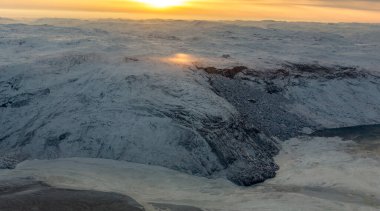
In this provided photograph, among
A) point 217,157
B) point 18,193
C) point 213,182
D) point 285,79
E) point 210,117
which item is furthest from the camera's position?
point 285,79

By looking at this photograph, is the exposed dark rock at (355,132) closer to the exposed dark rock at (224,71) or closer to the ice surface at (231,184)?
the ice surface at (231,184)

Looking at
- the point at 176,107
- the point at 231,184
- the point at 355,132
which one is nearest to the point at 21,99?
the point at 176,107

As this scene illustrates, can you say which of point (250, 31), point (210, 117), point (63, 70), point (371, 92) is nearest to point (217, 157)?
point (210, 117)

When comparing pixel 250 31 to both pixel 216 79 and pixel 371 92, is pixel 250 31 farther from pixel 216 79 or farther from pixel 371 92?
pixel 216 79

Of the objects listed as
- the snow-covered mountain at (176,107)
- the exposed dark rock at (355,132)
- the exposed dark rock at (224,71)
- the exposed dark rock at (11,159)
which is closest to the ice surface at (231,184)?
the exposed dark rock at (11,159)

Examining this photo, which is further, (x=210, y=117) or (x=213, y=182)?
(x=210, y=117)

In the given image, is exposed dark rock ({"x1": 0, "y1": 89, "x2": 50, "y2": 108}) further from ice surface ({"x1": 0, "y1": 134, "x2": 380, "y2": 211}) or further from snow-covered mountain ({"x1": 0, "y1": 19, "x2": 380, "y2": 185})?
ice surface ({"x1": 0, "y1": 134, "x2": 380, "y2": 211})

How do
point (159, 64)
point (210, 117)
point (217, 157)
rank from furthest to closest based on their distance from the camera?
point (159, 64)
point (210, 117)
point (217, 157)

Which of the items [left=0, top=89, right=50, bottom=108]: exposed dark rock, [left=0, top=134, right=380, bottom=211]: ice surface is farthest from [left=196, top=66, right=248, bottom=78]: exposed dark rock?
[left=0, top=134, right=380, bottom=211]: ice surface
